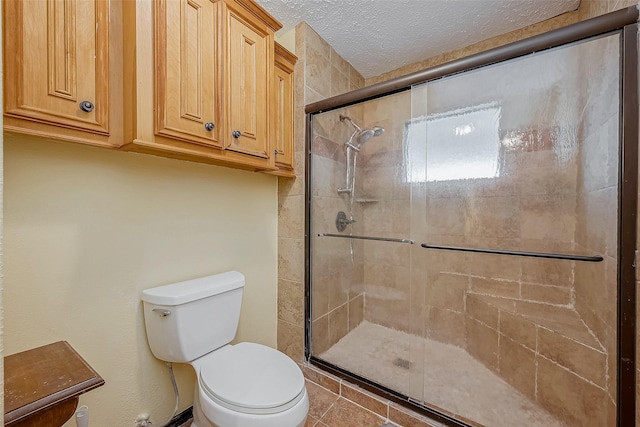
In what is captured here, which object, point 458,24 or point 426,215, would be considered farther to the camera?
point 458,24

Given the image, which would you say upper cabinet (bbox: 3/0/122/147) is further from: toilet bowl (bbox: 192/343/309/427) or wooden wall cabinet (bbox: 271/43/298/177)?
toilet bowl (bbox: 192/343/309/427)

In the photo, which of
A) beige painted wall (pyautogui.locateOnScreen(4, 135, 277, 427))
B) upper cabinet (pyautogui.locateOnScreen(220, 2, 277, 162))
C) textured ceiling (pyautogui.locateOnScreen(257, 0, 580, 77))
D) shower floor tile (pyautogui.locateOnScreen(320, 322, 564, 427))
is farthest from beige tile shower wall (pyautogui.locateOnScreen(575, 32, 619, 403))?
beige painted wall (pyautogui.locateOnScreen(4, 135, 277, 427))

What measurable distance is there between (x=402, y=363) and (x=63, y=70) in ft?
6.69

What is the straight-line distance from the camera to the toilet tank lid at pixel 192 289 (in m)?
1.17

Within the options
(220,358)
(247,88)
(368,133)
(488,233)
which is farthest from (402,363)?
(247,88)

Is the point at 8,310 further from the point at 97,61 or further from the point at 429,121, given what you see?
the point at 429,121

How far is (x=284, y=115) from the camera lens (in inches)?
68.5

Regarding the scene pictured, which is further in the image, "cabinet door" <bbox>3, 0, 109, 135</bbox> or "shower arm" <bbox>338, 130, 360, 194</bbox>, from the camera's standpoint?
"shower arm" <bbox>338, 130, 360, 194</bbox>

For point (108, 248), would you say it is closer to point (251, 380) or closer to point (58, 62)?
point (58, 62)

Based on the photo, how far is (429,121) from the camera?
1606 mm

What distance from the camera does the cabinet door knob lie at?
92 cm

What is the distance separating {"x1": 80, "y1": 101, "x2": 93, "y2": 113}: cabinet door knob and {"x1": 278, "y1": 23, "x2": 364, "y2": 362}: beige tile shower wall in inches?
41.4

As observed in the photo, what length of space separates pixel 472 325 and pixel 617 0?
1.76m

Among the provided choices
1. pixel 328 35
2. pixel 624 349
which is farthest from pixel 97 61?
pixel 624 349
